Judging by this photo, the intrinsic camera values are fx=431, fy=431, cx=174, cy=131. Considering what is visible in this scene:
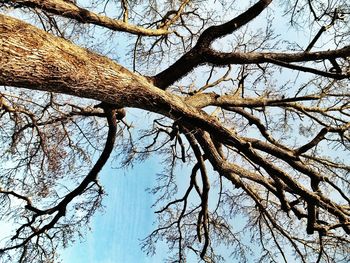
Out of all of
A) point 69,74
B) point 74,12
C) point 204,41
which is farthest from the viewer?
point 204,41

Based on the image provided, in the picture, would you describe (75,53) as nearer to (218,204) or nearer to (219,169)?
(219,169)

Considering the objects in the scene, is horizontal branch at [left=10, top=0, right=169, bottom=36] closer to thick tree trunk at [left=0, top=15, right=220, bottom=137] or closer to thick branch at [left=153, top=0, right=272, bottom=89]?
thick branch at [left=153, top=0, right=272, bottom=89]

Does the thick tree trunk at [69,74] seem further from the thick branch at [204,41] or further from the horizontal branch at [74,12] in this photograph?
the horizontal branch at [74,12]

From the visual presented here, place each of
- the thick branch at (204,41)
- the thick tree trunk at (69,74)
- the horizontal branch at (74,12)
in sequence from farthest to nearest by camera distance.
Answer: the thick branch at (204,41) < the horizontal branch at (74,12) < the thick tree trunk at (69,74)

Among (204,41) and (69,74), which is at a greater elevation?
(204,41)

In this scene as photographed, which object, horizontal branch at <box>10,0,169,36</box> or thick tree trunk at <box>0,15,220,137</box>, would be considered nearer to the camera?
thick tree trunk at <box>0,15,220,137</box>

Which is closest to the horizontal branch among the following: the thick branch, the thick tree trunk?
the thick branch

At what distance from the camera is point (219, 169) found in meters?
6.10

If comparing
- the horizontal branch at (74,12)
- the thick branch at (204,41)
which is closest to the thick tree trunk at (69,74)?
the thick branch at (204,41)

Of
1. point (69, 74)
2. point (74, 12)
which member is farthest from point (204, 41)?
point (69, 74)

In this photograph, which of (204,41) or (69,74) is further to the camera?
(204,41)

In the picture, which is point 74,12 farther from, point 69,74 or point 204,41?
point 69,74

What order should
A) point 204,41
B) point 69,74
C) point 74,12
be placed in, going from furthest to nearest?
point 204,41, point 74,12, point 69,74

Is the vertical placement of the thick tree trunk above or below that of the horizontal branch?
below
